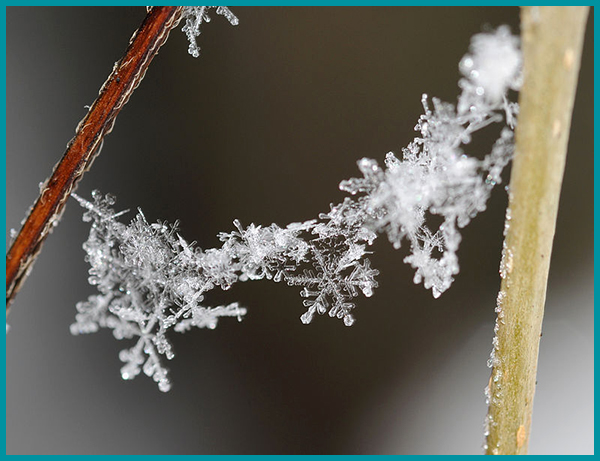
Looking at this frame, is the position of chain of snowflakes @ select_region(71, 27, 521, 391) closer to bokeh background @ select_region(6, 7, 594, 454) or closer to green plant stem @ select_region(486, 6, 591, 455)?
green plant stem @ select_region(486, 6, 591, 455)

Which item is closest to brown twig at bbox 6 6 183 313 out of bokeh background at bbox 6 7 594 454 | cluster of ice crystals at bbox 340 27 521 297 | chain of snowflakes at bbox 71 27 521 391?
chain of snowflakes at bbox 71 27 521 391

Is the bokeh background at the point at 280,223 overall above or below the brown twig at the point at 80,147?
above

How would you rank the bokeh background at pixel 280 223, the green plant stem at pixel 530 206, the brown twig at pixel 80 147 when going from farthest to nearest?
the bokeh background at pixel 280 223 → the brown twig at pixel 80 147 → the green plant stem at pixel 530 206

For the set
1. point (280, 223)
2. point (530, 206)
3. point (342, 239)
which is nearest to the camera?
point (530, 206)

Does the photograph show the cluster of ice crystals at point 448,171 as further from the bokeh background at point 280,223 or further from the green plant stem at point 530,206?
the bokeh background at point 280,223

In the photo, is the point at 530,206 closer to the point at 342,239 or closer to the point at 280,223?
the point at 342,239

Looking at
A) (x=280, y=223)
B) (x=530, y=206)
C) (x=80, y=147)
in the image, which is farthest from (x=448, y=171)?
(x=280, y=223)

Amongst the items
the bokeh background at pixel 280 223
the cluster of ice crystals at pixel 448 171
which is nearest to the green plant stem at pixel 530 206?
the cluster of ice crystals at pixel 448 171

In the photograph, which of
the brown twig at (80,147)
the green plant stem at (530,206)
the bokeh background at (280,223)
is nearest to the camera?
the green plant stem at (530,206)
